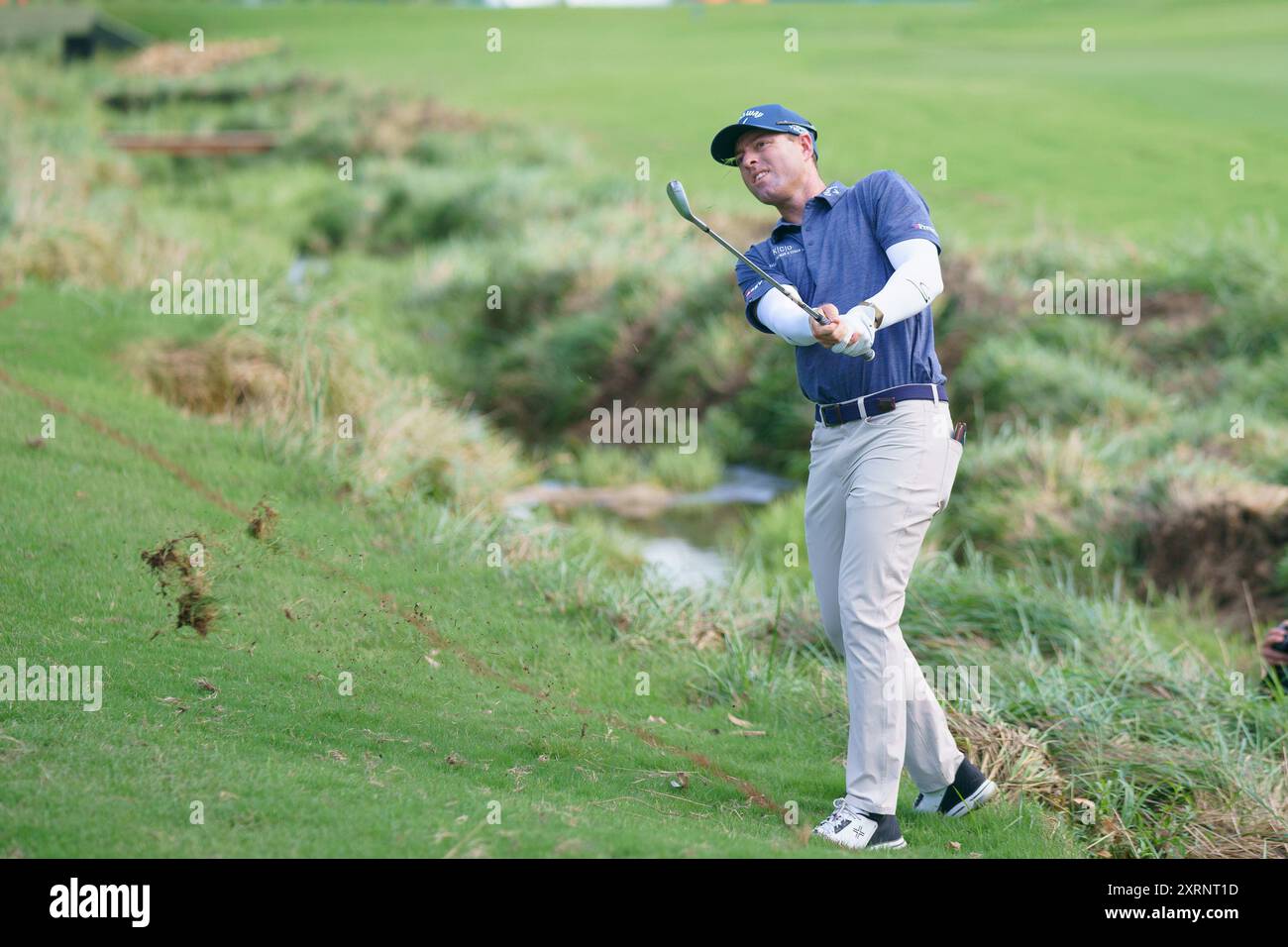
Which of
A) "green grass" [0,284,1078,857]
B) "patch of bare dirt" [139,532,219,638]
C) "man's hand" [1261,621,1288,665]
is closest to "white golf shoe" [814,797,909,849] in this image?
"green grass" [0,284,1078,857]

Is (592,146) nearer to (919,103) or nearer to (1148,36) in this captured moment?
(919,103)

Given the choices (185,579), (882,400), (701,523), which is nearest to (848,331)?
(882,400)

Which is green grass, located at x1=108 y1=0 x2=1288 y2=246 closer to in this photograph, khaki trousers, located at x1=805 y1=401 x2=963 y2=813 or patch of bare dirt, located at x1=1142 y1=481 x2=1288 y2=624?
patch of bare dirt, located at x1=1142 y1=481 x2=1288 y2=624

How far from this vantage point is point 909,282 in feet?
16.3

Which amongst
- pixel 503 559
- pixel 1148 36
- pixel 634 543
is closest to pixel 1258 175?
pixel 1148 36

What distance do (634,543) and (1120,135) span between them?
43.7ft

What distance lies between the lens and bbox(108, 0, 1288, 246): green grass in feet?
65.1

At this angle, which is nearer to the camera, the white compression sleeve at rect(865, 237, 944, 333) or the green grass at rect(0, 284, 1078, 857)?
the green grass at rect(0, 284, 1078, 857)

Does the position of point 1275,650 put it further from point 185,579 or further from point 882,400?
point 185,579

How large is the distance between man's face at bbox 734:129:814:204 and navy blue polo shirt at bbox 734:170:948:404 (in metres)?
0.12

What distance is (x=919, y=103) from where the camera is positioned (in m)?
24.9

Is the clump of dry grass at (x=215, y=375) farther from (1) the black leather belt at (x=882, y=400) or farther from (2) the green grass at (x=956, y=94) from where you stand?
(1) the black leather belt at (x=882, y=400)

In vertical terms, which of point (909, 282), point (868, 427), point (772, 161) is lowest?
point (868, 427)

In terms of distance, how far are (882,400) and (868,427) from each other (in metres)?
0.11
